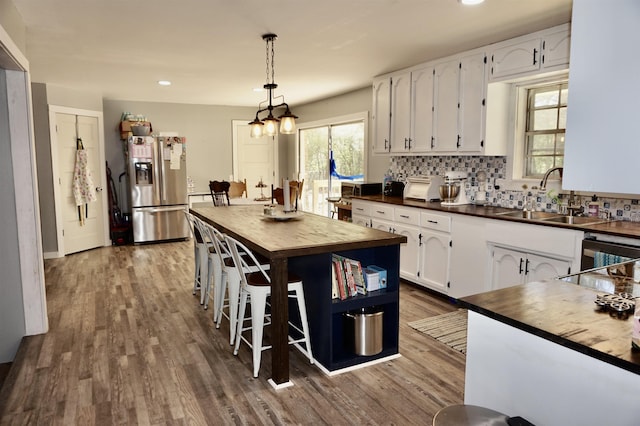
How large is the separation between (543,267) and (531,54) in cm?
173

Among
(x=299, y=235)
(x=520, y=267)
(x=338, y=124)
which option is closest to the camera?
(x=299, y=235)

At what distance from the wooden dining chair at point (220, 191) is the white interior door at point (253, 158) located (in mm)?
2543

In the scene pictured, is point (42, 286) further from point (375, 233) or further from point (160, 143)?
point (160, 143)

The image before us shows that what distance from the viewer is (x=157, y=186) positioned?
7023 millimetres

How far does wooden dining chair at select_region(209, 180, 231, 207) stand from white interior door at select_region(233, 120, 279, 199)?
→ 254 centimetres

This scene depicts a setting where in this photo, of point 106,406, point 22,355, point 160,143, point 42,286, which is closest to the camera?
point 106,406

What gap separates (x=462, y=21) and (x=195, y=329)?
3.17 metres

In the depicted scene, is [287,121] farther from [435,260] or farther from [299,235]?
[435,260]

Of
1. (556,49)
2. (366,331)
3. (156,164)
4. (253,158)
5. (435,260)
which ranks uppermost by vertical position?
(556,49)

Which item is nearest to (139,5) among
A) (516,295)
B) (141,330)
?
(141,330)

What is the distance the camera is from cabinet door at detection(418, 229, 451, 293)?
4.13 meters

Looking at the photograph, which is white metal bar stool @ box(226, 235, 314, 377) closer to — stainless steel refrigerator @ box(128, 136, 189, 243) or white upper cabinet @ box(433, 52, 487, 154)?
white upper cabinet @ box(433, 52, 487, 154)

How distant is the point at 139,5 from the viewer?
2908 mm

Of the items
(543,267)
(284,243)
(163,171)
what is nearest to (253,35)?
(284,243)
